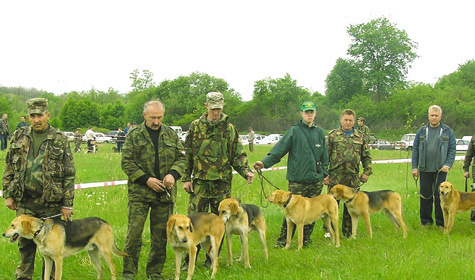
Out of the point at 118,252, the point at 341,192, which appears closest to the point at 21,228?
the point at 118,252

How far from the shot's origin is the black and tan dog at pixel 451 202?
26.8 feet

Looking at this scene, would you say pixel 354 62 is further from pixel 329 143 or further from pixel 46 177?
pixel 46 177

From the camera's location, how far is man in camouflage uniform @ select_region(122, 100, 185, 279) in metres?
5.66

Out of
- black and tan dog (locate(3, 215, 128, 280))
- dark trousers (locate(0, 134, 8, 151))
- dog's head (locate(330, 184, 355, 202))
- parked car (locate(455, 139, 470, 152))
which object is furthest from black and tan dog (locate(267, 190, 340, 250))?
parked car (locate(455, 139, 470, 152))

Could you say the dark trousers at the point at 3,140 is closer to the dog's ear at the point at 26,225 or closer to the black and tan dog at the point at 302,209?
the dog's ear at the point at 26,225

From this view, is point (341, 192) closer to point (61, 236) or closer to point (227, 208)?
point (227, 208)

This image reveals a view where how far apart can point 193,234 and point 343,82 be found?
62.6m

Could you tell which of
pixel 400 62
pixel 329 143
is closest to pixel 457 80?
pixel 400 62

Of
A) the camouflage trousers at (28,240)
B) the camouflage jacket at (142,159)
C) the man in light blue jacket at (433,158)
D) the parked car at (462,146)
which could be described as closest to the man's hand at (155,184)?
the camouflage jacket at (142,159)

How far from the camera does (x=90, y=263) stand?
651 centimetres

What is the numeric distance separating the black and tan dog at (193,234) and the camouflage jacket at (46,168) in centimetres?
144

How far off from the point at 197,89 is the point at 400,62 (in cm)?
3631

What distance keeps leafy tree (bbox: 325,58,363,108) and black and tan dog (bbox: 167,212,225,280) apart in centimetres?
6075

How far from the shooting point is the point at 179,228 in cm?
523
